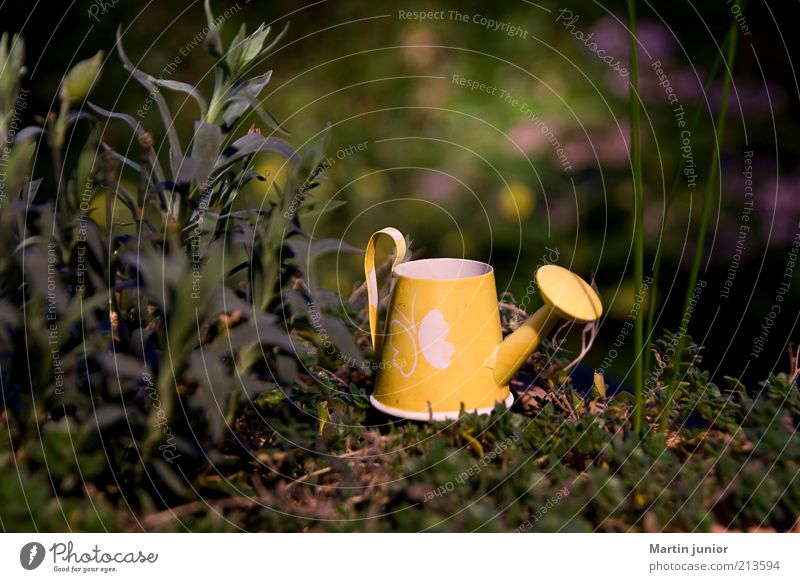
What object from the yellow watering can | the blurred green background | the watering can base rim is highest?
the blurred green background

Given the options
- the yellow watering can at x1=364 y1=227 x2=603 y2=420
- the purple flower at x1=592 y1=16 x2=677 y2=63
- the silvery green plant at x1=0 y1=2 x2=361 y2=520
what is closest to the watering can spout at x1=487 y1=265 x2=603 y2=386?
the yellow watering can at x1=364 y1=227 x2=603 y2=420

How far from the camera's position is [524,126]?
4.97 feet

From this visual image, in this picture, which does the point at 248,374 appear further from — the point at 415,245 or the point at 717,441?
the point at 415,245

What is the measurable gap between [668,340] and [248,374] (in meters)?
0.58

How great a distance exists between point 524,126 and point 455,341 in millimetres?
702

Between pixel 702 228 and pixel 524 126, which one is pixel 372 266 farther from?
pixel 524 126

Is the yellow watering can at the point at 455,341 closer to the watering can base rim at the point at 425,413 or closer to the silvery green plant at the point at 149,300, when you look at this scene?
the watering can base rim at the point at 425,413

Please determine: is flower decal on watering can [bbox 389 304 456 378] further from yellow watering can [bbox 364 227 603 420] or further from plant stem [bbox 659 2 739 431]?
plant stem [bbox 659 2 739 431]

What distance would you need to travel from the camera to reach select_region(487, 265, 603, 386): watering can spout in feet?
2.95

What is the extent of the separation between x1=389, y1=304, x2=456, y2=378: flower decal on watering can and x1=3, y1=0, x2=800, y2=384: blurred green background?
0.51 meters

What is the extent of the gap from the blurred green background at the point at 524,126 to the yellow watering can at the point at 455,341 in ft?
1.60

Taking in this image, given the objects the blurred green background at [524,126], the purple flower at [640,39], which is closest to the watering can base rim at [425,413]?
the blurred green background at [524,126]

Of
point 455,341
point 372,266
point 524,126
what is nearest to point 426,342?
point 455,341

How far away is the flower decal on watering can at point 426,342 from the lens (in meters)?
0.93
